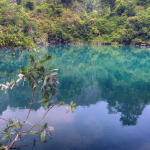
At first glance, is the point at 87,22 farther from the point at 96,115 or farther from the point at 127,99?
the point at 96,115

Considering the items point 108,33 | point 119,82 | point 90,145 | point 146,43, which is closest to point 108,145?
point 90,145

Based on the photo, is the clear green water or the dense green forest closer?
→ the clear green water

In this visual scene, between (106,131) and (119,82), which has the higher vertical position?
(106,131)

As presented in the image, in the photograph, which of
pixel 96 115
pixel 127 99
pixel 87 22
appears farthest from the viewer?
pixel 87 22

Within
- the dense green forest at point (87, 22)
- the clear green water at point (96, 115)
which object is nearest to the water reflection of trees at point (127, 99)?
the clear green water at point (96, 115)

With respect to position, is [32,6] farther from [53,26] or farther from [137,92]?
[137,92]

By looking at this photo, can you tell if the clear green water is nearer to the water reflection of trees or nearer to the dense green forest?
the water reflection of trees

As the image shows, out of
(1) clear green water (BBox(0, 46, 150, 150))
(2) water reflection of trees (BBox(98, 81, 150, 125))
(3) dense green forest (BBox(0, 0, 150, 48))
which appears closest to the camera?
(1) clear green water (BBox(0, 46, 150, 150))

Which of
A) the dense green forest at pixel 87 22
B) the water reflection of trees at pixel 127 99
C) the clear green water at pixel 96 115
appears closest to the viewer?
the clear green water at pixel 96 115

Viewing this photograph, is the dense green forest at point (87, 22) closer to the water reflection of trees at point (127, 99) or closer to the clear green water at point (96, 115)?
the water reflection of trees at point (127, 99)

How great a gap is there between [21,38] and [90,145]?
26.7ft

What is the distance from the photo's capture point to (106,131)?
5773mm

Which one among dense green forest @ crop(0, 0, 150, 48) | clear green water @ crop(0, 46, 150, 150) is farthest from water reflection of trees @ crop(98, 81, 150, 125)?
dense green forest @ crop(0, 0, 150, 48)

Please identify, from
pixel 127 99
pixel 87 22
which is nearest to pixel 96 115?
pixel 127 99
